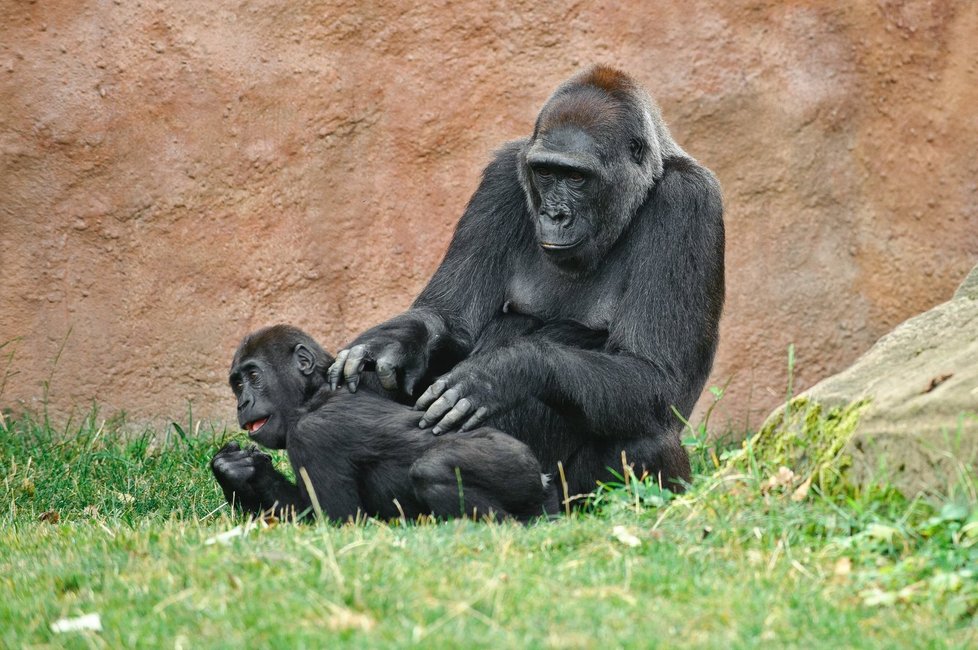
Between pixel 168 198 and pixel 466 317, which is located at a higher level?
pixel 168 198

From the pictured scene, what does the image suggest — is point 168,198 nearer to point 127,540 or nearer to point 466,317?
point 466,317

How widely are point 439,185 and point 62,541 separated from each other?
12.7 ft

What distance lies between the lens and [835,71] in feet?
26.1

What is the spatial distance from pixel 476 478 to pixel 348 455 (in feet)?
1.78

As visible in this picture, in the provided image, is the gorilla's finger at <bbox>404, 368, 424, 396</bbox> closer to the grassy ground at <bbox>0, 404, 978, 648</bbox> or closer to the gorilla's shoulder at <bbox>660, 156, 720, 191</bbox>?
the grassy ground at <bbox>0, 404, 978, 648</bbox>

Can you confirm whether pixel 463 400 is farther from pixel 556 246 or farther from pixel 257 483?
pixel 257 483

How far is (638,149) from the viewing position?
17.9ft

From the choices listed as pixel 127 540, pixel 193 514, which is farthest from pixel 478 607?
pixel 193 514

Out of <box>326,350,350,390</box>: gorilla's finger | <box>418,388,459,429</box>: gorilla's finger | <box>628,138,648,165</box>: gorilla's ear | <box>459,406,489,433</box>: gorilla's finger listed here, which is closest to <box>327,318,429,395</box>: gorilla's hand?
<box>326,350,350,390</box>: gorilla's finger

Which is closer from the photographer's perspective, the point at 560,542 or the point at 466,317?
the point at 560,542

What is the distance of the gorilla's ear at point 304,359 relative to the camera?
550 cm

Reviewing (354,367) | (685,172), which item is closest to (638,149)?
(685,172)

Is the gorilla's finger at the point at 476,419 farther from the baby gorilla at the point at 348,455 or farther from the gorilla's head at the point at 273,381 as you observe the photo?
the gorilla's head at the point at 273,381

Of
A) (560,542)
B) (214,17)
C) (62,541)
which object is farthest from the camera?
(214,17)
